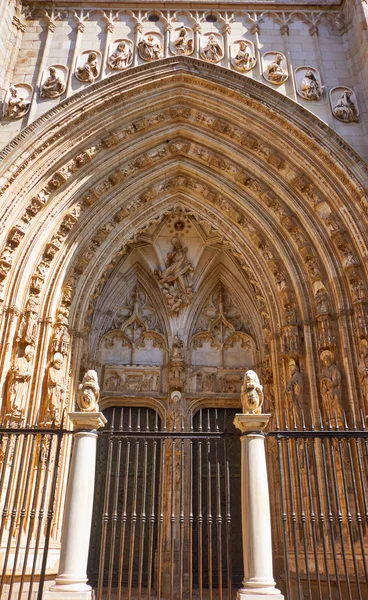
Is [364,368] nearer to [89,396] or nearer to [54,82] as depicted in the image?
Result: [89,396]

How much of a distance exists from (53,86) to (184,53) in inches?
112

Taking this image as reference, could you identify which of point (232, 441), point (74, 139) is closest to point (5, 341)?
point (74, 139)

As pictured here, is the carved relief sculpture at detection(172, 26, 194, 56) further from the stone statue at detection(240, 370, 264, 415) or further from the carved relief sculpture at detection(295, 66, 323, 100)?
the stone statue at detection(240, 370, 264, 415)

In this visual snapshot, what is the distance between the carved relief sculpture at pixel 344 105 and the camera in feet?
32.4

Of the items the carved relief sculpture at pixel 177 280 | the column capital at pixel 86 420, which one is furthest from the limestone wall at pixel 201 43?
the column capital at pixel 86 420

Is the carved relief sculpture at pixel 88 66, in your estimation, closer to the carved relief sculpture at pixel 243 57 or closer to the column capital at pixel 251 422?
the carved relief sculpture at pixel 243 57

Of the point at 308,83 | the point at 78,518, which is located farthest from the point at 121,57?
the point at 78,518

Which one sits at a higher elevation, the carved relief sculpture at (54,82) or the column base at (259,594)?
the carved relief sculpture at (54,82)

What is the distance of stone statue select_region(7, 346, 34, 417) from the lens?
811 cm

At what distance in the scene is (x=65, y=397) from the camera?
29.4 ft

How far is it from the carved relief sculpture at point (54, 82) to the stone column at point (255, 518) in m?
7.72

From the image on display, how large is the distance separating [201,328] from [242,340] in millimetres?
931

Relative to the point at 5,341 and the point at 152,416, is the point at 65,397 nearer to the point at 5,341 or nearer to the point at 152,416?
the point at 5,341

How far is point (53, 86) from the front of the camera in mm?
10148
